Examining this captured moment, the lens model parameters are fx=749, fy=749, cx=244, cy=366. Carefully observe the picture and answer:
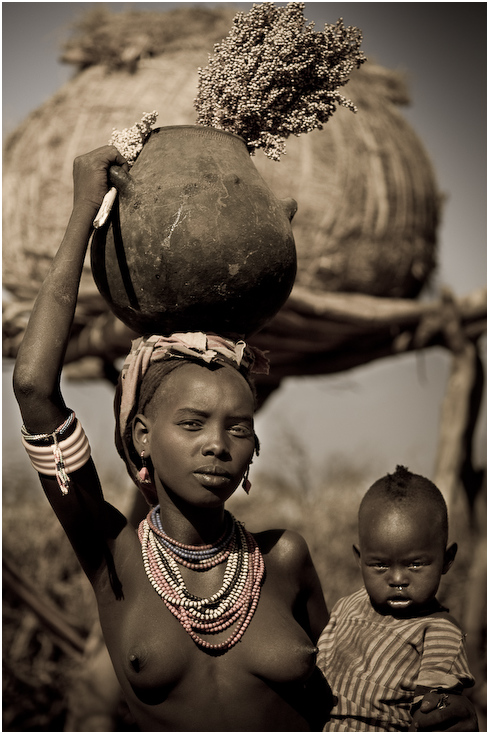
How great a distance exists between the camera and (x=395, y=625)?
7.78 feet

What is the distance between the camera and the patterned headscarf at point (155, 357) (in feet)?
7.12

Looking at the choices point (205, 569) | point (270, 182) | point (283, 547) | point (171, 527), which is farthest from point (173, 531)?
point (270, 182)

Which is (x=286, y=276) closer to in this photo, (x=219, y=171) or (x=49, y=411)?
(x=219, y=171)

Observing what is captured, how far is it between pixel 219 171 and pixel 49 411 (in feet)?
2.72

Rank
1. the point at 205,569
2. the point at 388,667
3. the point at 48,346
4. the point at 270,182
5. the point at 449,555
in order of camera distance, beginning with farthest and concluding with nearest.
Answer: the point at 270,182, the point at 449,555, the point at 388,667, the point at 205,569, the point at 48,346

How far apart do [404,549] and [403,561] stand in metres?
0.04

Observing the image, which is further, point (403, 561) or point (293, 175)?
point (293, 175)

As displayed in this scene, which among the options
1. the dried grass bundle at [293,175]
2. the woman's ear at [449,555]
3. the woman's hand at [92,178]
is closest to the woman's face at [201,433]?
the woman's hand at [92,178]

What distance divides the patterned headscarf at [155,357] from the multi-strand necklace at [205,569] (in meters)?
0.25

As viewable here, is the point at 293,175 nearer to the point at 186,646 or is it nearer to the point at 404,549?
the point at 404,549

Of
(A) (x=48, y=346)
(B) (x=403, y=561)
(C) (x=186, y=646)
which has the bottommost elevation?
(C) (x=186, y=646)

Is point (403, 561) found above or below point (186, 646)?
above

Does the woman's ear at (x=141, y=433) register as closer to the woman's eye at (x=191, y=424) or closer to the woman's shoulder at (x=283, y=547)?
the woman's eye at (x=191, y=424)

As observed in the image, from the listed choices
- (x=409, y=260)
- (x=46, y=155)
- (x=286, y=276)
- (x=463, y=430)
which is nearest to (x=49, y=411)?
(x=286, y=276)
